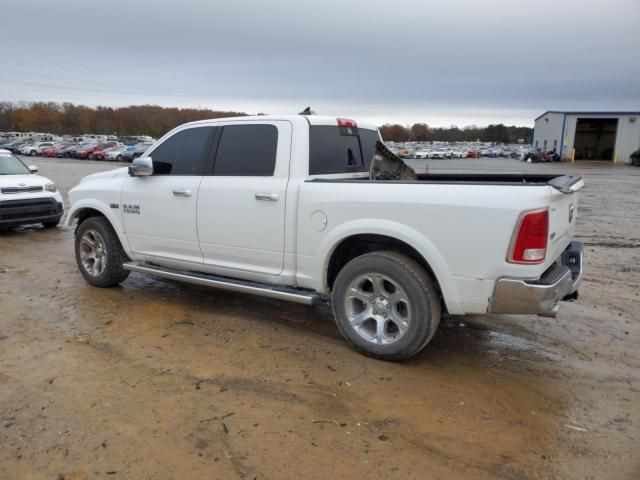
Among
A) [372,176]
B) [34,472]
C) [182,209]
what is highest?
[372,176]

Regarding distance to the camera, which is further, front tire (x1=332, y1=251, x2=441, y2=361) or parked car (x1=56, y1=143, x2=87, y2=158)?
parked car (x1=56, y1=143, x2=87, y2=158)

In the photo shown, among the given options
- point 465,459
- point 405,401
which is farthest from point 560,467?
point 405,401

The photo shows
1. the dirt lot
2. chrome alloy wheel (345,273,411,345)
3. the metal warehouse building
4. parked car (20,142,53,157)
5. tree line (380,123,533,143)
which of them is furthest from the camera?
tree line (380,123,533,143)

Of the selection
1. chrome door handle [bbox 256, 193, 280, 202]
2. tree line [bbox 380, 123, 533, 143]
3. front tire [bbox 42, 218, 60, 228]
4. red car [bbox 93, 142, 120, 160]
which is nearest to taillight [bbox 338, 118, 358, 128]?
chrome door handle [bbox 256, 193, 280, 202]

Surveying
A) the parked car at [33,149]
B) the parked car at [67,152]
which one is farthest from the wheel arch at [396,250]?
the parked car at [33,149]

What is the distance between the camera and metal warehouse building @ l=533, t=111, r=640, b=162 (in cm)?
5275

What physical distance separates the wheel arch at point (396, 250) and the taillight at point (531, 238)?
516 millimetres

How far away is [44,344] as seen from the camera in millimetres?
4535

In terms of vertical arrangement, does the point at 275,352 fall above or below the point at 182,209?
below

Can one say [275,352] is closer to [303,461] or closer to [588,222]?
[303,461]

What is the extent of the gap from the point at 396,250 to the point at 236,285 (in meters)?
1.59

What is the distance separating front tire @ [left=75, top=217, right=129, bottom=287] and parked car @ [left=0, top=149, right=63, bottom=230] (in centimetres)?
442

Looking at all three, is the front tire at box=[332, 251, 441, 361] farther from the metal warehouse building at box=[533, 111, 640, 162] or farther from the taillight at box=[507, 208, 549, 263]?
the metal warehouse building at box=[533, 111, 640, 162]

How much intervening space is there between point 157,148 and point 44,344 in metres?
2.32
